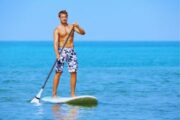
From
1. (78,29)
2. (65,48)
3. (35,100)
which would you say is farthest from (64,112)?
(78,29)

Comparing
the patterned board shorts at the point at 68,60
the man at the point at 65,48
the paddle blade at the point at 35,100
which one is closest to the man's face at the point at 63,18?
the man at the point at 65,48

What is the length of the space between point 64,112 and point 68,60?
1470 millimetres

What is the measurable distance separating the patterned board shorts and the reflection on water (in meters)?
0.68

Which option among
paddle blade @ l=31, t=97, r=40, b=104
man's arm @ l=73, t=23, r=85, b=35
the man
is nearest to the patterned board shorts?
the man

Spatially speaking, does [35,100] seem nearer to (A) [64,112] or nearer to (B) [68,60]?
(B) [68,60]

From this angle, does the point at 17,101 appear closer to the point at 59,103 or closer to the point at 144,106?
the point at 59,103

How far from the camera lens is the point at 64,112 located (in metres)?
12.6

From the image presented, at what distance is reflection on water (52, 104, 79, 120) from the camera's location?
39.3ft

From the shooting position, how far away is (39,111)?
41.6ft

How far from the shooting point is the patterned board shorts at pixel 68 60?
13766 mm

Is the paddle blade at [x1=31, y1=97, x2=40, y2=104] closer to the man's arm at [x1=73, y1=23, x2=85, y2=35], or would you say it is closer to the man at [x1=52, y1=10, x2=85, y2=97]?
the man at [x1=52, y1=10, x2=85, y2=97]

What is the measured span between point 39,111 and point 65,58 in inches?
56.0

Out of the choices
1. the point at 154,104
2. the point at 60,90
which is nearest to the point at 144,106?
the point at 154,104

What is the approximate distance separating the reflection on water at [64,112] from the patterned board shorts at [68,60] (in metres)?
0.68
